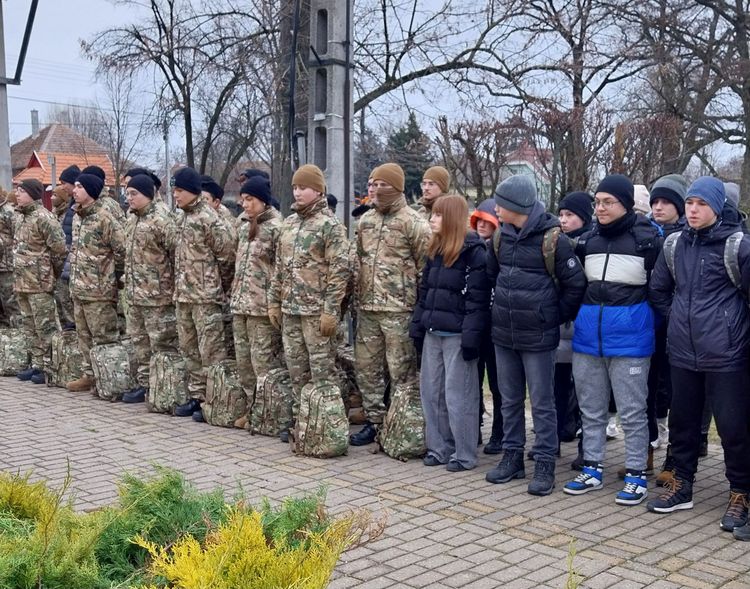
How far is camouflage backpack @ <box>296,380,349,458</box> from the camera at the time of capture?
706 centimetres

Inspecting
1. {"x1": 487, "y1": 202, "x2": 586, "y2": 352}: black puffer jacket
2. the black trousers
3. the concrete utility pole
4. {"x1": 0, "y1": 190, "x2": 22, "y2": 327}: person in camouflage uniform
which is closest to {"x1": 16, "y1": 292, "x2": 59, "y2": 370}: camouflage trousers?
{"x1": 0, "y1": 190, "x2": 22, "y2": 327}: person in camouflage uniform

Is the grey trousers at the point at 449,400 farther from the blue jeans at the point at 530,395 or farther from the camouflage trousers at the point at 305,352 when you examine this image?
the camouflage trousers at the point at 305,352

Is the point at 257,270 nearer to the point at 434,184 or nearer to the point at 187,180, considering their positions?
the point at 187,180

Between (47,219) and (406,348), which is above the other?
(47,219)

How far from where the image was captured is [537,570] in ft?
15.8

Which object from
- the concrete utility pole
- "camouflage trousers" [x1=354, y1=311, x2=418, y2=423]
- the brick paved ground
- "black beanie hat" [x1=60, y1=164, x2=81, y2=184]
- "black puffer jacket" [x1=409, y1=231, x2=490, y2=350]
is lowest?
the brick paved ground

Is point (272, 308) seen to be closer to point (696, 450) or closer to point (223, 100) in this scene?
point (696, 450)

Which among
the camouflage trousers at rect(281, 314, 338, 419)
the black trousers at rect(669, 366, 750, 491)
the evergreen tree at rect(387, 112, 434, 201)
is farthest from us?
the evergreen tree at rect(387, 112, 434, 201)

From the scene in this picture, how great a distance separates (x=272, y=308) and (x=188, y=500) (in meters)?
3.41

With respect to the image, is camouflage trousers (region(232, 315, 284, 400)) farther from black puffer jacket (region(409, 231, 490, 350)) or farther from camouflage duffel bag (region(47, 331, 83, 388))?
camouflage duffel bag (region(47, 331, 83, 388))

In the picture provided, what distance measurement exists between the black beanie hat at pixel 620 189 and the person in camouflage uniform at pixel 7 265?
7.39m

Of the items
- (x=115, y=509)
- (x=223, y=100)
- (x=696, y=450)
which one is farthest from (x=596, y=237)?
(x=223, y=100)

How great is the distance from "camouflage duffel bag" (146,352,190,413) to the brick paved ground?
19cm

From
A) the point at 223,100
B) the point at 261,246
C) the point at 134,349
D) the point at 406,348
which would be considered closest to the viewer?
the point at 406,348
